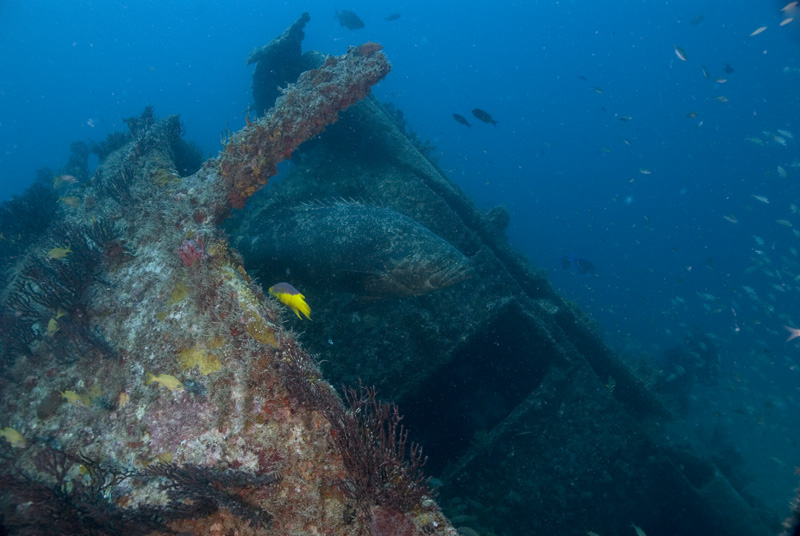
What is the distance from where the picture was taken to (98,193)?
6.88m

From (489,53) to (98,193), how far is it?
164 meters

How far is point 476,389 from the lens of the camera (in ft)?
26.1

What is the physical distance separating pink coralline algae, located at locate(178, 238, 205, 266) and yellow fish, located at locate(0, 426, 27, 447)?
2.03 meters

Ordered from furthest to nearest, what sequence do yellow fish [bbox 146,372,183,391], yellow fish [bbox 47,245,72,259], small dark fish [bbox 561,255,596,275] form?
small dark fish [bbox 561,255,596,275], yellow fish [bbox 47,245,72,259], yellow fish [bbox 146,372,183,391]

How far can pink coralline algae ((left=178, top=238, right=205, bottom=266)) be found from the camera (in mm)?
3798

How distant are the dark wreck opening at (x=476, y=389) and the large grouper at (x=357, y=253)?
1690 millimetres

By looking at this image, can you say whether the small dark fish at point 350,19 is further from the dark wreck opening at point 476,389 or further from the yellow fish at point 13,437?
the yellow fish at point 13,437

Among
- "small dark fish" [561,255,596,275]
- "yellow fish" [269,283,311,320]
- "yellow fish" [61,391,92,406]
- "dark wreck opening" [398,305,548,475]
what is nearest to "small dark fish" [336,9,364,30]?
"small dark fish" [561,255,596,275]

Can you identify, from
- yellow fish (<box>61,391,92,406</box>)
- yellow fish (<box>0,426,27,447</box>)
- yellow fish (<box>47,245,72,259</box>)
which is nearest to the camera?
yellow fish (<box>0,426,27,447</box>)

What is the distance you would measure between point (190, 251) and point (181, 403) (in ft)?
5.24

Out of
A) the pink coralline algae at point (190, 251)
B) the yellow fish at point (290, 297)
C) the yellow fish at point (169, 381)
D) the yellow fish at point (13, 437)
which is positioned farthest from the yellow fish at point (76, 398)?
the yellow fish at point (290, 297)

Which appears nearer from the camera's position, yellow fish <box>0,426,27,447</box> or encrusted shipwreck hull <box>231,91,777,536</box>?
yellow fish <box>0,426,27,447</box>

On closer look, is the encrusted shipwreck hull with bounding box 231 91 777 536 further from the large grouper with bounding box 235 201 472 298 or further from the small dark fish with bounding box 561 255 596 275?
the small dark fish with bounding box 561 255 596 275

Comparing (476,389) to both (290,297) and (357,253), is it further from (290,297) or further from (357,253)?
(290,297)
